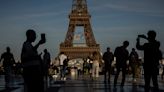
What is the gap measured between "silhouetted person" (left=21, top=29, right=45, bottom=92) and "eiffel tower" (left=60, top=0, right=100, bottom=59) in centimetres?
7944

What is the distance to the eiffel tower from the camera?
9138 centimetres

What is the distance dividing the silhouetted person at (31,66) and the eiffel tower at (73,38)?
79436 millimetres

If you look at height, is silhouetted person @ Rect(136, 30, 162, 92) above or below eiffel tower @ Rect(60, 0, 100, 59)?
below

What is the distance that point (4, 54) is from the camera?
72.1ft

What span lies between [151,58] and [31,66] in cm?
400

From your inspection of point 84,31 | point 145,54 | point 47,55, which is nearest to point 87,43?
point 84,31

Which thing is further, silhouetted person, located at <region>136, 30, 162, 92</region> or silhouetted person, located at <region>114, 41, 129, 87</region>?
silhouetted person, located at <region>114, 41, 129, 87</region>

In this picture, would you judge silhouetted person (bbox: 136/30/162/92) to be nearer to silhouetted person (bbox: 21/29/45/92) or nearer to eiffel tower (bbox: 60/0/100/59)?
silhouetted person (bbox: 21/29/45/92)

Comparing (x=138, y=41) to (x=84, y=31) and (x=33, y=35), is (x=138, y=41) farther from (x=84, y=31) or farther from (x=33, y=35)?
(x=84, y=31)

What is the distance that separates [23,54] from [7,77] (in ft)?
39.9

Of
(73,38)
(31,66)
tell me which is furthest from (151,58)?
(73,38)

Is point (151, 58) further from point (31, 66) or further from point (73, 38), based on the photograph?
point (73, 38)

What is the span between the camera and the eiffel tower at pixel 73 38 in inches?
3597

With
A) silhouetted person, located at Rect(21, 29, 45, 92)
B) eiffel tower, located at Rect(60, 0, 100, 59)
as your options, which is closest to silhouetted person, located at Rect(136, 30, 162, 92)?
silhouetted person, located at Rect(21, 29, 45, 92)
